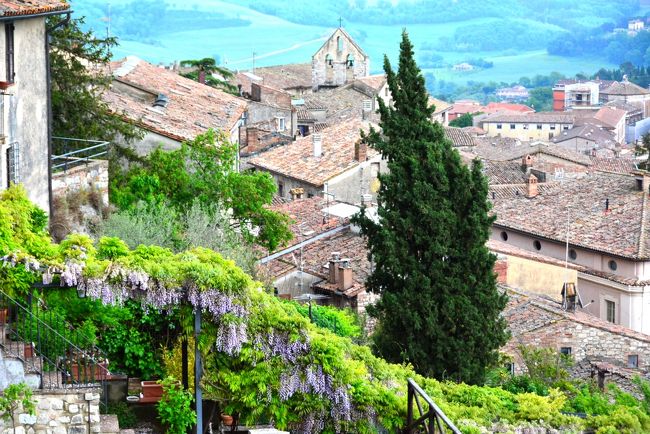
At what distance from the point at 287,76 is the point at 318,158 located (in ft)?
242

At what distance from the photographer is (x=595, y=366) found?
107 feet

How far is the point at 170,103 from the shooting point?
39.8 metres

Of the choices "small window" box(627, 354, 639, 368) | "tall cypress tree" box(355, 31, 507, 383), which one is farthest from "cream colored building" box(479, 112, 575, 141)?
"tall cypress tree" box(355, 31, 507, 383)

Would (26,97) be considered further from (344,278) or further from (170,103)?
(170,103)

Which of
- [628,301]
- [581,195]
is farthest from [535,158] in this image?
[628,301]

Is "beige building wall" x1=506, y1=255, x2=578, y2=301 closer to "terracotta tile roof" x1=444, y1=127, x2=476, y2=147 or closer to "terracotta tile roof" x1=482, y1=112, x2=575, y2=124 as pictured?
"terracotta tile roof" x1=444, y1=127, x2=476, y2=147

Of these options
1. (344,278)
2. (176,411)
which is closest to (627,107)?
(344,278)

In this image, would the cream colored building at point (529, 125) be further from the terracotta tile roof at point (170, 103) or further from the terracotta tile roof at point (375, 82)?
the terracotta tile roof at point (170, 103)

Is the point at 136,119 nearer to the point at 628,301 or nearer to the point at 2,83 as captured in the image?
the point at 2,83

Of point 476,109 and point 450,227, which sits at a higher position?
point 450,227

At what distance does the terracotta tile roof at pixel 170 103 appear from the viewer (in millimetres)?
34625

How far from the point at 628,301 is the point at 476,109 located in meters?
155

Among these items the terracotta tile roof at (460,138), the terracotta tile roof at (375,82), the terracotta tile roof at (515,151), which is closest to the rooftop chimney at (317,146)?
the terracotta tile roof at (515,151)

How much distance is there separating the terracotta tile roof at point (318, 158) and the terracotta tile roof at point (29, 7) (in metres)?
31.5
